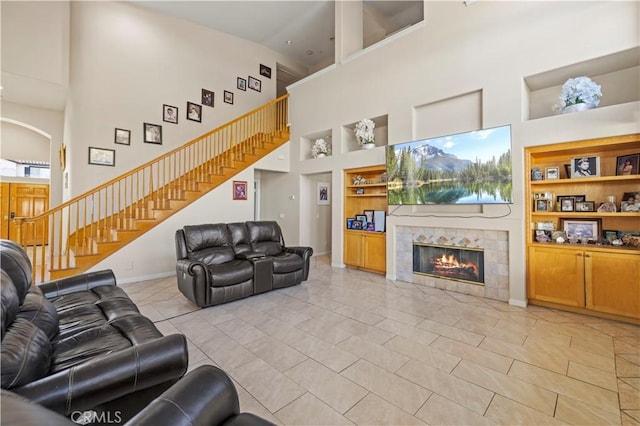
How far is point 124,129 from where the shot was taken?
20.1ft

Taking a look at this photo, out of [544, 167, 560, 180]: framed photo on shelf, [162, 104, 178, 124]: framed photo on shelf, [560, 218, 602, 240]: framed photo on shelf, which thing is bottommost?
[560, 218, 602, 240]: framed photo on shelf

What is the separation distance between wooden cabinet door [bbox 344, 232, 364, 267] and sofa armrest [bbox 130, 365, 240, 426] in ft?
15.2

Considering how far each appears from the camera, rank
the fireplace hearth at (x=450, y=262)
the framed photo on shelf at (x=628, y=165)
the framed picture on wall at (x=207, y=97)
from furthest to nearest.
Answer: the framed picture on wall at (x=207, y=97) < the fireplace hearth at (x=450, y=262) < the framed photo on shelf at (x=628, y=165)

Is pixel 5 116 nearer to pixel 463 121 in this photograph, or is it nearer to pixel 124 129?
pixel 124 129

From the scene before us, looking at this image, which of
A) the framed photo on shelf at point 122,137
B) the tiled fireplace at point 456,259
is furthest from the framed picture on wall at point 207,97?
the tiled fireplace at point 456,259

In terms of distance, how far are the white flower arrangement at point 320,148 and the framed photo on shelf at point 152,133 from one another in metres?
3.66

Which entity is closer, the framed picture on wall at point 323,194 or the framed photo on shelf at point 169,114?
the framed photo on shelf at point 169,114

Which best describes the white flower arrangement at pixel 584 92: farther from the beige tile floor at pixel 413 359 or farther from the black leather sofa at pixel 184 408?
the black leather sofa at pixel 184 408

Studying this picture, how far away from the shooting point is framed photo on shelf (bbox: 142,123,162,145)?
6.42 metres

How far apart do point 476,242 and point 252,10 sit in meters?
7.10

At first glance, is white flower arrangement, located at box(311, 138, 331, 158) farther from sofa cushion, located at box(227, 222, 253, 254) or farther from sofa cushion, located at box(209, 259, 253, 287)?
sofa cushion, located at box(209, 259, 253, 287)

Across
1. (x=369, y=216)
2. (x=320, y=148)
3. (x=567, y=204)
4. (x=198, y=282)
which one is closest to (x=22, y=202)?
(x=198, y=282)

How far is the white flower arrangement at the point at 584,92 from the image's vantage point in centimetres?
A: 330

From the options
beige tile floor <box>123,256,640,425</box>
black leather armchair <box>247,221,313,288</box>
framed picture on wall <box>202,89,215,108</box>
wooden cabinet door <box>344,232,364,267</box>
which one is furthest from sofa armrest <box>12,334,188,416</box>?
framed picture on wall <box>202,89,215,108</box>
